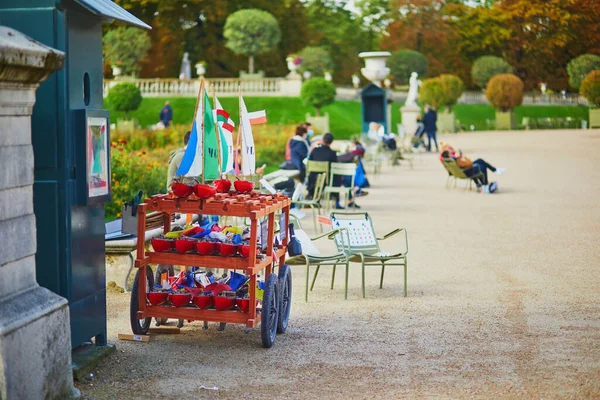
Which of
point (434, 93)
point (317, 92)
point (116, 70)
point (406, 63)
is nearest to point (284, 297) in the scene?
point (317, 92)

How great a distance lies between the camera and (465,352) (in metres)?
6.54

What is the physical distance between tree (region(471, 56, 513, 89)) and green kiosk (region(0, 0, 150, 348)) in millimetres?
53487

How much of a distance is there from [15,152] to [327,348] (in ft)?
8.76

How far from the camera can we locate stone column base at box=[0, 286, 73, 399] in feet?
15.3

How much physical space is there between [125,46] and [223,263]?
147 ft

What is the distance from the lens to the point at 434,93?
47.7m

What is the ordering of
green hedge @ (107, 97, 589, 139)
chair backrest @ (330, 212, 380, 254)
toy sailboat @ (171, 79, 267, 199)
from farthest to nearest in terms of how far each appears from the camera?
green hedge @ (107, 97, 589, 139) < chair backrest @ (330, 212, 380, 254) < toy sailboat @ (171, 79, 267, 199)

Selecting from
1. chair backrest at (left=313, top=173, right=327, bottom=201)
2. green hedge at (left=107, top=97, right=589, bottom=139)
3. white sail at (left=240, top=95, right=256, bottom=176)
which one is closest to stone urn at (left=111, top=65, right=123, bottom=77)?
green hedge at (left=107, top=97, right=589, bottom=139)

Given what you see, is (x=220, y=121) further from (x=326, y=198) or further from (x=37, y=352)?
(x=326, y=198)

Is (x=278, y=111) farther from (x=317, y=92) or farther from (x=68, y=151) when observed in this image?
(x=68, y=151)

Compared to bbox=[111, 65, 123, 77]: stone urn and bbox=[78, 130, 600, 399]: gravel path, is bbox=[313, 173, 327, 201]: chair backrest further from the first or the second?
bbox=[111, 65, 123, 77]: stone urn

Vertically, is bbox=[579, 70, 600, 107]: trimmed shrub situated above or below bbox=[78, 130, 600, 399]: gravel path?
above

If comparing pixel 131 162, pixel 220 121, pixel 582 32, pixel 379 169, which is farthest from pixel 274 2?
pixel 220 121

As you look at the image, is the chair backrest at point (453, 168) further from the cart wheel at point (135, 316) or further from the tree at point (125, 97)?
the tree at point (125, 97)
